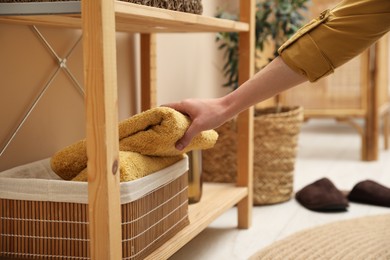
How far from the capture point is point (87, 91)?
85 centimetres

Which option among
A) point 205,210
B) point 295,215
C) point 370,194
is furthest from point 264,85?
point 370,194

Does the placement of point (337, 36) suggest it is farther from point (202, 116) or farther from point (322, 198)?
point (322, 198)

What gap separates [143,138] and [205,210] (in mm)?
399

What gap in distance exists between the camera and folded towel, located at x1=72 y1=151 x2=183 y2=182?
1.00m

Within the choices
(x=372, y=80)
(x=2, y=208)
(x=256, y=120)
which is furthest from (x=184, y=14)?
(x=372, y=80)

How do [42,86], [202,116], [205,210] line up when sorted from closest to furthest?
[202,116] → [42,86] → [205,210]

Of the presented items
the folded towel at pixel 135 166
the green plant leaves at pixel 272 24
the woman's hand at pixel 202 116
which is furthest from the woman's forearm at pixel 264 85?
the green plant leaves at pixel 272 24

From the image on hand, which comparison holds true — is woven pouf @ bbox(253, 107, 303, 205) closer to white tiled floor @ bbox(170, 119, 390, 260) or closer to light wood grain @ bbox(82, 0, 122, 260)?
white tiled floor @ bbox(170, 119, 390, 260)

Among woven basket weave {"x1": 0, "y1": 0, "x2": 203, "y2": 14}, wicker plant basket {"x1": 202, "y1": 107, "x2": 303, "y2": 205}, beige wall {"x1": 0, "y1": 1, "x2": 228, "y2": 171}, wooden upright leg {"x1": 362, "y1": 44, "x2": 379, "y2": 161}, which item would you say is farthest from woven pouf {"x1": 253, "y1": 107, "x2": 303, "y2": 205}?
wooden upright leg {"x1": 362, "y1": 44, "x2": 379, "y2": 161}

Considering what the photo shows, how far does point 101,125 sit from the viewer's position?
0.85 m

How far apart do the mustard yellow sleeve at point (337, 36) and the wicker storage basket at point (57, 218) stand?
0.33 meters

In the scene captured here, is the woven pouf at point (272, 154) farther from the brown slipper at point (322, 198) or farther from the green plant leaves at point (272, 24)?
the green plant leaves at point (272, 24)

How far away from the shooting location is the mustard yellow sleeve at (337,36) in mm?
964

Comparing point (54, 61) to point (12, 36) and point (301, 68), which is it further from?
point (301, 68)
